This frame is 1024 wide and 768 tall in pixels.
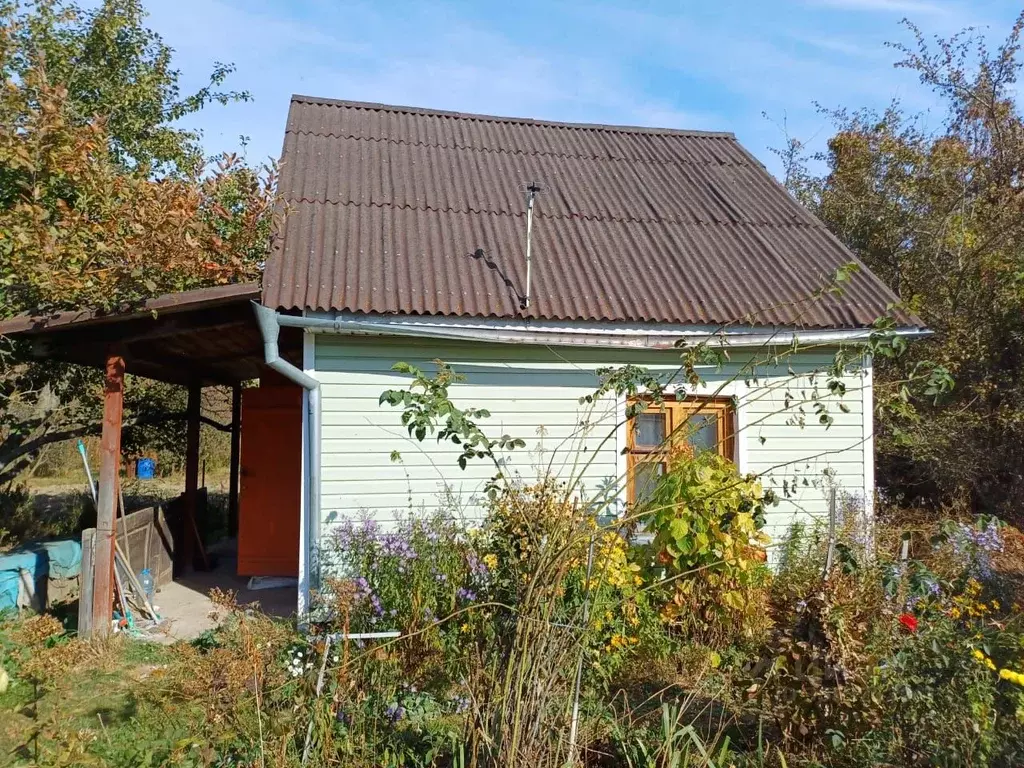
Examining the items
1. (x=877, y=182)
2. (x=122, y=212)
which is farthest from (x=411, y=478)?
(x=877, y=182)

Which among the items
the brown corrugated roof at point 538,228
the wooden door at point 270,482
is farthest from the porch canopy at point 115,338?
the wooden door at point 270,482

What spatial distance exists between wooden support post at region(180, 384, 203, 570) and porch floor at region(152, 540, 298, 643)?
10.0 inches

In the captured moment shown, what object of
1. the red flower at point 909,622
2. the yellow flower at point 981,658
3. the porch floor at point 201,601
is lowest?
the porch floor at point 201,601

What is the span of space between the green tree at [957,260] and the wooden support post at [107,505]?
8472mm

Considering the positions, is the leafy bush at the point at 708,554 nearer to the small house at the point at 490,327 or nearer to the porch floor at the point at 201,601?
the small house at the point at 490,327

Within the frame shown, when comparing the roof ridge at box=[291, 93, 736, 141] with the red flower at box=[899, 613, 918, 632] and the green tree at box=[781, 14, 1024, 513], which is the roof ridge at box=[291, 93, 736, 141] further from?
the red flower at box=[899, 613, 918, 632]

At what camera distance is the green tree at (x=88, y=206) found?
618 centimetres

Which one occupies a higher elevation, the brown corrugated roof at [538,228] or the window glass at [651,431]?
the brown corrugated roof at [538,228]

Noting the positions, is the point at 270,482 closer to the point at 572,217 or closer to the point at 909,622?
the point at 572,217

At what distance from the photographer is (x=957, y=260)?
11.6 m

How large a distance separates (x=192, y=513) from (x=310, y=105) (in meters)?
5.46

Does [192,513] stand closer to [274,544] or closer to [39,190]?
[274,544]

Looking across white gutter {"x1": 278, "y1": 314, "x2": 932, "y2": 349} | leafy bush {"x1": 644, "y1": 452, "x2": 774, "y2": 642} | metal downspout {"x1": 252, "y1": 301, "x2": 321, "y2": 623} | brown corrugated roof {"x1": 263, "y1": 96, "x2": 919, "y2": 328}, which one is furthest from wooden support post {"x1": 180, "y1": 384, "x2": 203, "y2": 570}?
leafy bush {"x1": 644, "y1": 452, "x2": 774, "y2": 642}

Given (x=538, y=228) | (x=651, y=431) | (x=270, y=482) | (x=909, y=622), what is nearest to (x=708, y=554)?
(x=909, y=622)
